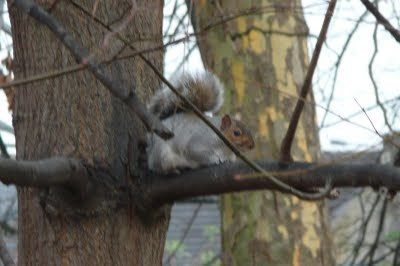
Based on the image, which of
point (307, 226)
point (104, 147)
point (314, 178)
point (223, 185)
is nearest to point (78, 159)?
point (104, 147)

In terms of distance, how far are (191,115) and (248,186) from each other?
0.86 metres

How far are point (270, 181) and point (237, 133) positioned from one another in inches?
42.6

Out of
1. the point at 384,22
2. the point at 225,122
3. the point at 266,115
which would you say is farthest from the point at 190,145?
the point at 266,115

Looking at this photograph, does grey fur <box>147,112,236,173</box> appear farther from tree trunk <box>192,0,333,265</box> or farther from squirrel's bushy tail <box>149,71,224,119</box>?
tree trunk <box>192,0,333,265</box>

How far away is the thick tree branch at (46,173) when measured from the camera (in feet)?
5.64

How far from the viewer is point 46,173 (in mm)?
1820

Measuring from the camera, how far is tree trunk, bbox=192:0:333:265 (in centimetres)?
386

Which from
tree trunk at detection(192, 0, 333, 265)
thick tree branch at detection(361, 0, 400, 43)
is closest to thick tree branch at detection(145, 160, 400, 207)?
thick tree branch at detection(361, 0, 400, 43)

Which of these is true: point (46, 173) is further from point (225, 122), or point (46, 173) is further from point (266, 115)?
point (266, 115)

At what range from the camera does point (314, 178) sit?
1806 millimetres

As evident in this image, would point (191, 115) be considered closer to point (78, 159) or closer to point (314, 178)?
point (78, 159)

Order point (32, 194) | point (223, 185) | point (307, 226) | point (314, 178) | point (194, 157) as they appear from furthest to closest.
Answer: point (307, 226) < point (194, 157) < point (32, 194) < point (223, 185) < point (314, 178)

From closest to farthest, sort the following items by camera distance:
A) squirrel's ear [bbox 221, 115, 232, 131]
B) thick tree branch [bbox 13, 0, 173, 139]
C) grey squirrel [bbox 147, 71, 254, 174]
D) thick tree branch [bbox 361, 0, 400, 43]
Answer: thick tree branch [bbox 13, 0, 173, 139], thick tree branch [bbox 361, 0, 400, 43], grey squirrel [bbox 147, 71, 254, 174], squirrel's ear [bbox 221, 115, 232, 131]

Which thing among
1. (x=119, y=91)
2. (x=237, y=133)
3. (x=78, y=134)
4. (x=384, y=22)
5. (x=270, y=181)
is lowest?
(x=270, y=181)
